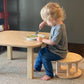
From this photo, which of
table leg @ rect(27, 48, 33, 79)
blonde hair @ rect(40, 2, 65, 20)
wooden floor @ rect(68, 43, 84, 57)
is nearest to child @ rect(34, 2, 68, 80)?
blonde hair @ rect(40, 2, 65, 20)

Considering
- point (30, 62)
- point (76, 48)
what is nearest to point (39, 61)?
point (30, 62)

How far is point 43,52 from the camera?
6.29ft

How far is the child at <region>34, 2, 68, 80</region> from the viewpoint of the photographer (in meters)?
1.72

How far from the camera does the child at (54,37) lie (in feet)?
5.64

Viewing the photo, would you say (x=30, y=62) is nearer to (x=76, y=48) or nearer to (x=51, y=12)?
(x=51, y=12)

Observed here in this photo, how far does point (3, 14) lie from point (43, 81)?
1655 millimetres

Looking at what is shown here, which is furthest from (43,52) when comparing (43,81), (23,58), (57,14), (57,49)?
(23,58)

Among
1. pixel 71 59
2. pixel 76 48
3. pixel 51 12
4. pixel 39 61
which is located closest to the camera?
pixel 51 12

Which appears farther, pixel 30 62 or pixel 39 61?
pixel 39 61

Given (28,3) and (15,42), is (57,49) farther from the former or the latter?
(28,3)

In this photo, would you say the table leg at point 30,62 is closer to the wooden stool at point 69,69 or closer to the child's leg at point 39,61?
the child's leg at point 39,61

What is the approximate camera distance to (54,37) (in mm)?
1729

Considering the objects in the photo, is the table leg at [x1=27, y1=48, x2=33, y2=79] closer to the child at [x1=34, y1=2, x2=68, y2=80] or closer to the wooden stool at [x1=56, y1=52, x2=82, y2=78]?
the child at [x1=34, y1=2, x2=68, y2=80]

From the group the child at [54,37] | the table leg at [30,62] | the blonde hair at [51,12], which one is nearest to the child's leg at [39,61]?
the child at [54,37]
